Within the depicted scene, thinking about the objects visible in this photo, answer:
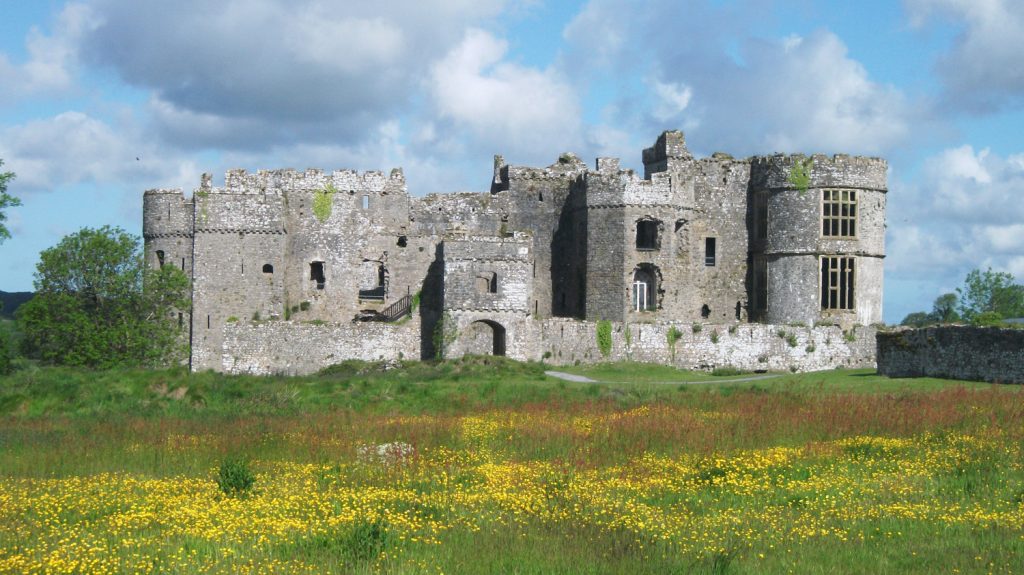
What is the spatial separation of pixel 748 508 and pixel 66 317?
39.8 meters

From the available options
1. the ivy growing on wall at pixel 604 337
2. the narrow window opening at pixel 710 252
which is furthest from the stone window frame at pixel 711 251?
the ivy growing on wall at pixel 604 337

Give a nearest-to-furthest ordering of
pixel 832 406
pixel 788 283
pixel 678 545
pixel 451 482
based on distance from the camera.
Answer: pixel 678 545
pixel 451 482
pixel 832 406
pixel 788 283

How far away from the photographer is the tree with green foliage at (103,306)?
50.4 meters

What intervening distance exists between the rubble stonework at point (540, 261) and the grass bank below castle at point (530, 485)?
739 inches

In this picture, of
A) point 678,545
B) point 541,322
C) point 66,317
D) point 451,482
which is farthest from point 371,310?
point 678,545

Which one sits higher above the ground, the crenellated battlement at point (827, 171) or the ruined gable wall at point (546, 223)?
the crenellated battlement at point (827, 171)

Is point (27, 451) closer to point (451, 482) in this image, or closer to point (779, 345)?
point (451, 482)

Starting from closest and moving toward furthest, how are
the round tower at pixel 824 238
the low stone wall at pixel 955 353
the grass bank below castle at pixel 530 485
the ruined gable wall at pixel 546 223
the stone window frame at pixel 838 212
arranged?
the grass bank below castle at pixel 530 485, the low stone wall at pixel 955 353, the round tower at pixel 824 238, the stone window frame at pixel 838 212, the ruined gable wall at pixel 546 223

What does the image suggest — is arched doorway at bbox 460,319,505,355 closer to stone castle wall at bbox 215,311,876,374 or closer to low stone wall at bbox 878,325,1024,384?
stone castle wall at bbox 215,311,876,374

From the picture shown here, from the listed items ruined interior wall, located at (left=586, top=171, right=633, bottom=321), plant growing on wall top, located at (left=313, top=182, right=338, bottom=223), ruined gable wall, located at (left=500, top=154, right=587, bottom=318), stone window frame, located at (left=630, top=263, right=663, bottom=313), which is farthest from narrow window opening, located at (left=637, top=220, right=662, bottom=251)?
plant growing on wall top, located at (left=313, top=182, right=338, bottom=223)

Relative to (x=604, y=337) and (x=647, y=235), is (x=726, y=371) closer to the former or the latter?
(x=604, y=337)

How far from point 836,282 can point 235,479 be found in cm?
4250

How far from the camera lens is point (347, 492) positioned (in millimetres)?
18703

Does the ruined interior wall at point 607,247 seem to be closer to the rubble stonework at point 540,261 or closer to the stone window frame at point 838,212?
the rubble stonework at point 540,261
